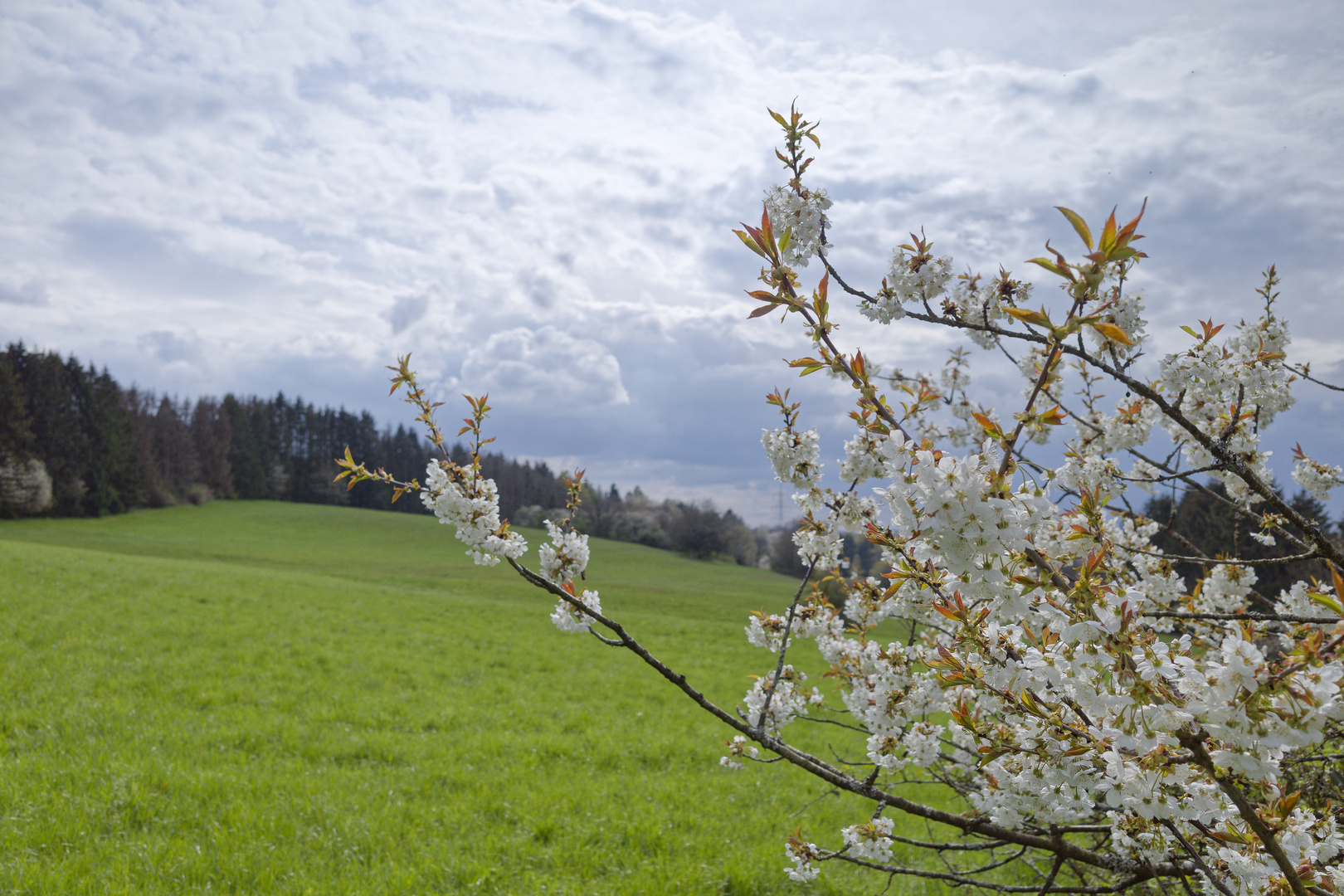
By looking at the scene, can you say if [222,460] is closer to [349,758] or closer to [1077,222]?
[349,758]

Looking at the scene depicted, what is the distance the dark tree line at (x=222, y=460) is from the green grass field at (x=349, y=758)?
1401cm

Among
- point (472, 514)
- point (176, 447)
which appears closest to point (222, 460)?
point (176, 447)

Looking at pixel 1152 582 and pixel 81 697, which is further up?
pixel 1152 582

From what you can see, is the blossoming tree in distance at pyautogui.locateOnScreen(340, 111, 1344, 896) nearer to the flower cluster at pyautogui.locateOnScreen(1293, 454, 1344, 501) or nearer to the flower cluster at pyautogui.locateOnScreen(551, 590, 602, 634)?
the flower cluster at pyautogui.locateOnScreen(551, 590, 602, 634)

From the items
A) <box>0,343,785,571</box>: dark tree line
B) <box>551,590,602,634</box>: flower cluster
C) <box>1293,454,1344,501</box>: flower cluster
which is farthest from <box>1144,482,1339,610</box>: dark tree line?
<box>0,343,785,571</box>: dark tree line

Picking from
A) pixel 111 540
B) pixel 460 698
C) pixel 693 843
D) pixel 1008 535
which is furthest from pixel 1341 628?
pixel 111 540

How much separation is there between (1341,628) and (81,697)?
903 cm

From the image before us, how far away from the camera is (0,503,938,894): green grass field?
418 cm

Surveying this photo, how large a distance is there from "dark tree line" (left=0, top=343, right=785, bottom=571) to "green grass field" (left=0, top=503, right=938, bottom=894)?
45.9ft

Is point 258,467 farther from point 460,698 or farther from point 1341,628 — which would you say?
point 1341,628

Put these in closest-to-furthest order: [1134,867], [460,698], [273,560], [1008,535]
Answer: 1. [1008,535]
2. [1134,867]
3. [460,698]
4. [273,560]

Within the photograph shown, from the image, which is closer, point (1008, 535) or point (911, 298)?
point (1008, 535)

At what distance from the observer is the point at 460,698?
830 centimetres

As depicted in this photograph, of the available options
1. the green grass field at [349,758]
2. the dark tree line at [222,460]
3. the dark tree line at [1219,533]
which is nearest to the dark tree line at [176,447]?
the dark tree line at [222,460]
